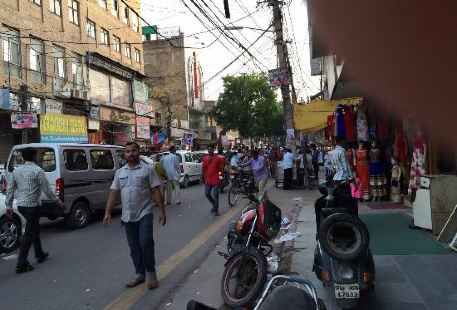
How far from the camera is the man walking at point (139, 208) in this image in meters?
6.12

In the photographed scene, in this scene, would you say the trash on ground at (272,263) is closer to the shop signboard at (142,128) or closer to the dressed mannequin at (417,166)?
the dressed mannequin at (417,166)

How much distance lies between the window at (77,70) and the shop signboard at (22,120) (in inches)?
279

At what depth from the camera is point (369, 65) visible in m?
0.92

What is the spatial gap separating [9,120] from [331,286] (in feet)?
63.9

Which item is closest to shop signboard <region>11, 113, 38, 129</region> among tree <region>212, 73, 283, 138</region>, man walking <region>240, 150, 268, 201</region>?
man walking <region>240, 150, 268, 201</region>

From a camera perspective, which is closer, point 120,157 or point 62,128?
point 120,157

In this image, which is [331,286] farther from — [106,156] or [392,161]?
[106,156]

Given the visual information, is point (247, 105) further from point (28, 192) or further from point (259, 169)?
point (28, 192)

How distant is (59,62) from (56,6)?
10.0ft

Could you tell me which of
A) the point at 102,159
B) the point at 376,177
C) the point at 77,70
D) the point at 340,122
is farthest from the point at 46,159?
the point at 77,70

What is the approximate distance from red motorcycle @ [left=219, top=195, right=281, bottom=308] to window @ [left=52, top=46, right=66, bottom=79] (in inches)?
815

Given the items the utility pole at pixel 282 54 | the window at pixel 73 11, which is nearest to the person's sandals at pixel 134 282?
the utility pole at pixel 282 54

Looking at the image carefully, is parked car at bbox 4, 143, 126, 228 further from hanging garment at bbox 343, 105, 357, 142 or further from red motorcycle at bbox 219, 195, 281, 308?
hanging garment at bbox 343, 105, 357, 142

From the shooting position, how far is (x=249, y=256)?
5.49m
